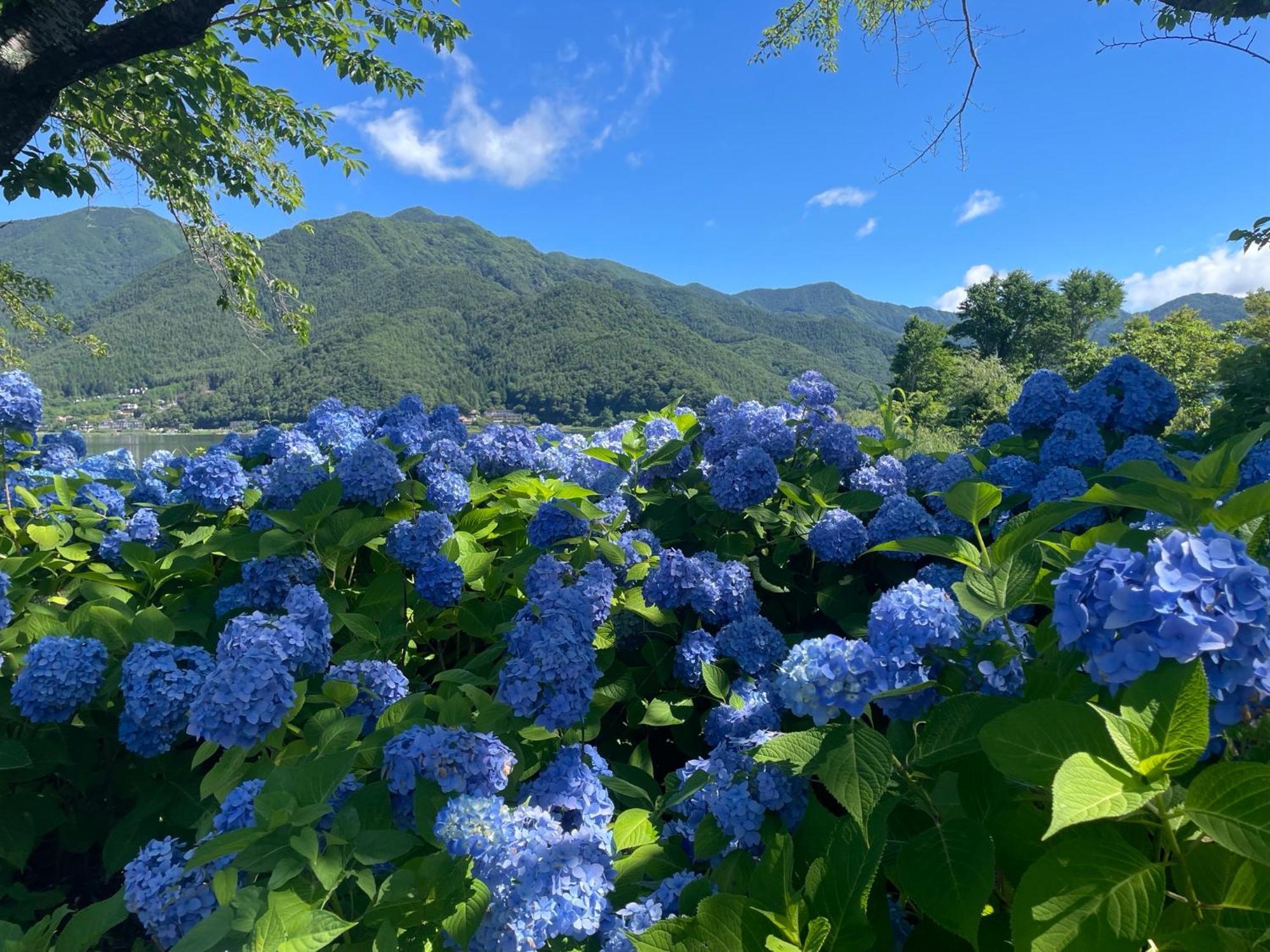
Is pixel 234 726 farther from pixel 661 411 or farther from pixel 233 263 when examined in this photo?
pixel 233 263

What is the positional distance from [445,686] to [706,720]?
0.70 meters

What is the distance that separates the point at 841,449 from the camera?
3053 mm

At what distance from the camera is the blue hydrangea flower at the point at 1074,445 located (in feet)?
8.92

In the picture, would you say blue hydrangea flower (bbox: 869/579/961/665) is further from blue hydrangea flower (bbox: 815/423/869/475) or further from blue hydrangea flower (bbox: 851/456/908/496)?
blue hydrangea flower (bbox: 815/423/869/475)

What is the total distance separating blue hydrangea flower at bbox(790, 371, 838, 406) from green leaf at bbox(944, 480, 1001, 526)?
1.88m

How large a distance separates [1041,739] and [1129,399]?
2.84 m

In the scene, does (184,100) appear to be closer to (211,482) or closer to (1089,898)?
(211,482)

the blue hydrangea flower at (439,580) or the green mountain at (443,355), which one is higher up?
the green mountain at (443,355)

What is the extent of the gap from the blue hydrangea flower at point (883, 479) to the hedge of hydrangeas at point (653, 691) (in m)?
0.02

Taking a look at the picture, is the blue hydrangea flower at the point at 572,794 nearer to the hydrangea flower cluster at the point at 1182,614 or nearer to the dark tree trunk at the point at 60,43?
the hydrangea flower cluster at the point at 1182,614

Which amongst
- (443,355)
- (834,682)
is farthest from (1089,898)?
(443,355)

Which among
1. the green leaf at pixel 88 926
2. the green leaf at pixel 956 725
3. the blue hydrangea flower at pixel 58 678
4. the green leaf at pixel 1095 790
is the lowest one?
the green leaf at pixel 88 926

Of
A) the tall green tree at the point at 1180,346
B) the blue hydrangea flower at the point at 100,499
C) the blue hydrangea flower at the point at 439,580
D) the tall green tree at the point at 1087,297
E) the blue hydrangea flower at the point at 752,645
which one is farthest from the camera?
the tall green tree at the point at 1087,297

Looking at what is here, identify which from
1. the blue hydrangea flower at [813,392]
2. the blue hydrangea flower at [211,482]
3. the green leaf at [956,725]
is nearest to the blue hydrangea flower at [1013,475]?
the blue hydrangea flower at [813,392]
